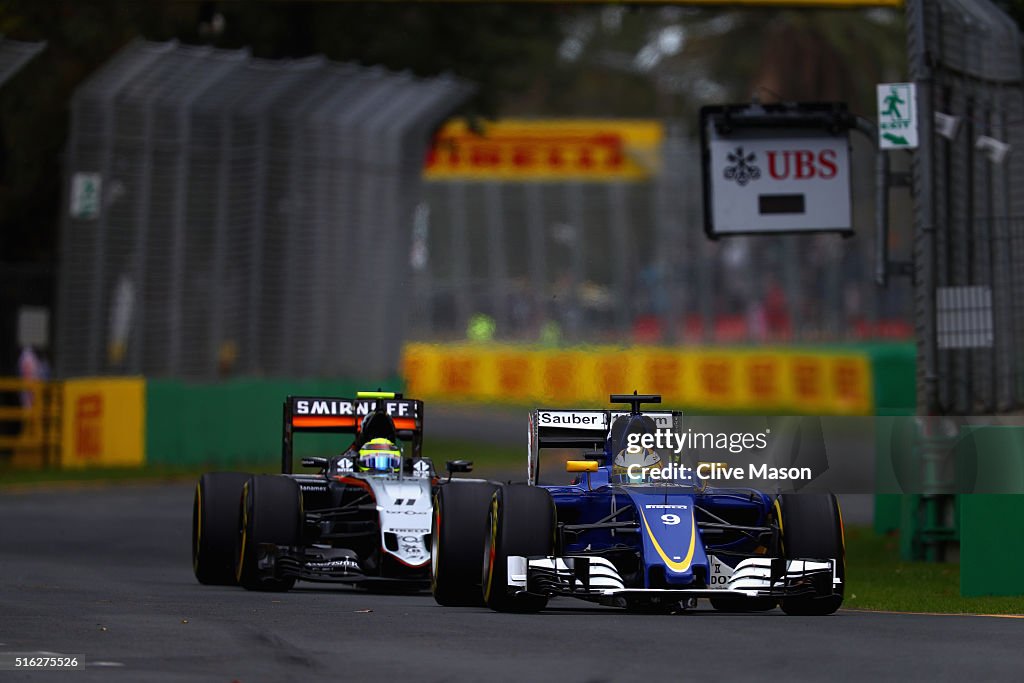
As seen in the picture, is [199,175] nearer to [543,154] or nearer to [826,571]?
[826,571]

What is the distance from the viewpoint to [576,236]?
56.0 m

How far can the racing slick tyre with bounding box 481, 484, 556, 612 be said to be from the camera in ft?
43.0

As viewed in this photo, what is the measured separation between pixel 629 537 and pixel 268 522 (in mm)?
3188

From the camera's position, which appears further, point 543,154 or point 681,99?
point 681,99

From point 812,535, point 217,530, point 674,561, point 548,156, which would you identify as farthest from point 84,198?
point 548,156

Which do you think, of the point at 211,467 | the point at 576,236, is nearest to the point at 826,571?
the point at 211,467

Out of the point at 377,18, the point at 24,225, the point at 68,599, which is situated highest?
the point at 377,18

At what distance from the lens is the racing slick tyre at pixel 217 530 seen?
1623 centimetres

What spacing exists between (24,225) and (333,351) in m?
5.20

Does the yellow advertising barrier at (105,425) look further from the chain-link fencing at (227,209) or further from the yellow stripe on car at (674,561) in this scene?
the yellow stripe on car at (674,561)

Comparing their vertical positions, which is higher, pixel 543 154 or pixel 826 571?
pixel 543 154

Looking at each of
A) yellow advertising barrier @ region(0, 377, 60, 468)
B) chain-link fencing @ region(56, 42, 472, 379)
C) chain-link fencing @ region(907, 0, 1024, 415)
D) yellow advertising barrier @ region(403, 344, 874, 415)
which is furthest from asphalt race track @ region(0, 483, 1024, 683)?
yellow advertising barrier @ region(403, 344, 874, 415)

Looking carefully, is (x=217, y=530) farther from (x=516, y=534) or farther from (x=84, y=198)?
(x=84, y=198)

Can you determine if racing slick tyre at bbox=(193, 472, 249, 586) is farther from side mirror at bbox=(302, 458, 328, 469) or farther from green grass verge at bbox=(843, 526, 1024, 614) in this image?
green grass verge at bbox=(843, 526, 1024, 614)
